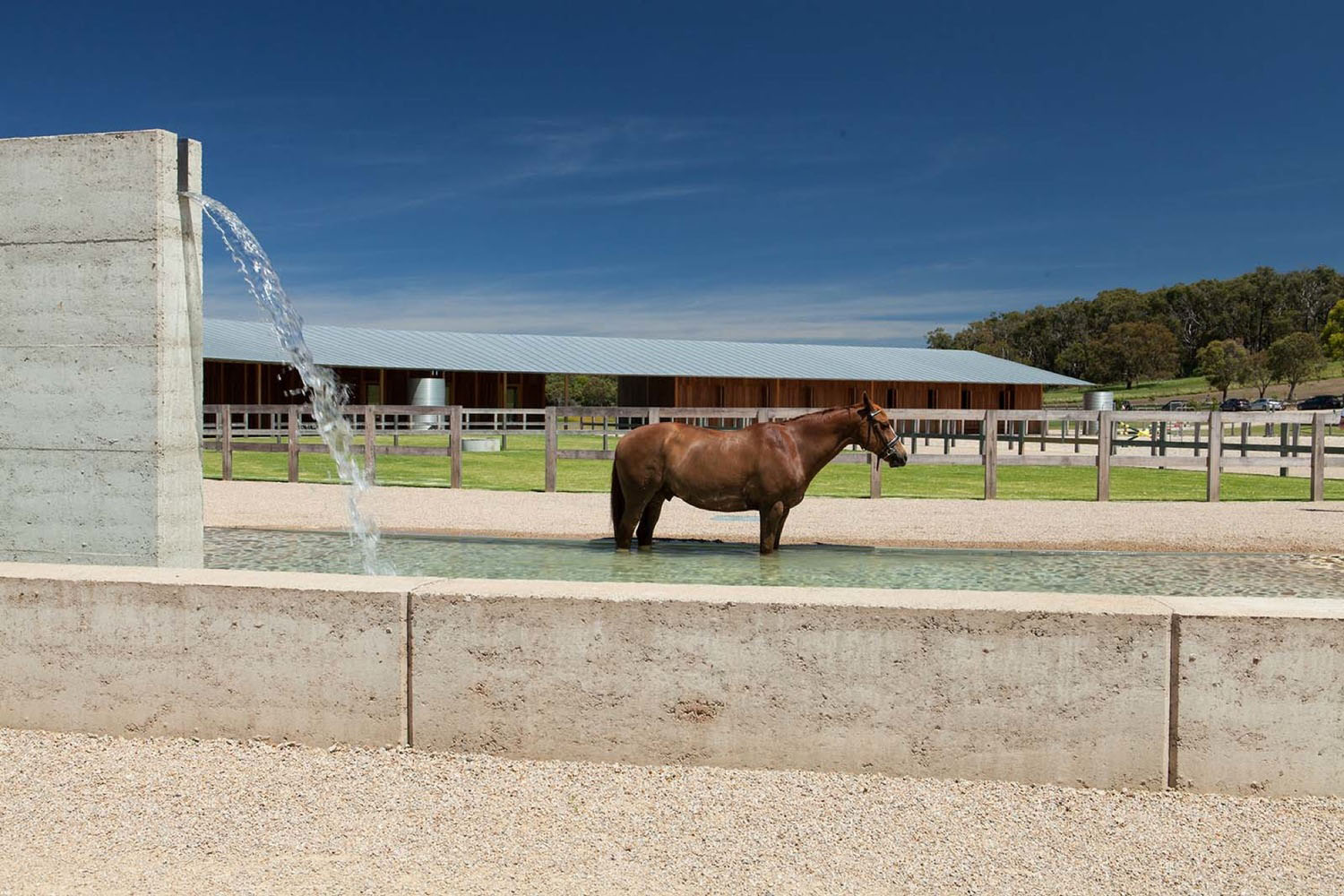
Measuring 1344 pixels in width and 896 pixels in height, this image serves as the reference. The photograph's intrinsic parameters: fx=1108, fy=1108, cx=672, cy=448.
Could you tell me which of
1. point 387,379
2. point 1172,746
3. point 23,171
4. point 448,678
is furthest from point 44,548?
point 387,379

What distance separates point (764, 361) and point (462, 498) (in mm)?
39926

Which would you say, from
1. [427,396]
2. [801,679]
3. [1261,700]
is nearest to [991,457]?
[1261,700]

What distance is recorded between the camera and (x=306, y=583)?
4449 mm

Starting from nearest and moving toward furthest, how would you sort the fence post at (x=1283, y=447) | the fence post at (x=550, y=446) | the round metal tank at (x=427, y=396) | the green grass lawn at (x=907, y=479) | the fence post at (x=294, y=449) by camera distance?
the fence post at (x=550, y=446)
the green grass lawn at (x=907, y=479)
the fence post at (x=294, y=449)
the fence post at (x=1283, y=447)
the round metal tank at (x=427, y=396)

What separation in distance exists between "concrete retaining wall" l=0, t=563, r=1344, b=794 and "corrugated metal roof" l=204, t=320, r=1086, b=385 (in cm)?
3689

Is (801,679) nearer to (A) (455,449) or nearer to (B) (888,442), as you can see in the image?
(B) (888,442)

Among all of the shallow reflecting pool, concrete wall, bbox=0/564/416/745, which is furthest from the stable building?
concrete wall, bbox=0/564/416/745

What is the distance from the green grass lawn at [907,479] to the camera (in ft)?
58.2

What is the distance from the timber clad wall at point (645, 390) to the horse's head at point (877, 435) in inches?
1381

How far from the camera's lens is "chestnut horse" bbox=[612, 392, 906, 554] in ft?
30.0

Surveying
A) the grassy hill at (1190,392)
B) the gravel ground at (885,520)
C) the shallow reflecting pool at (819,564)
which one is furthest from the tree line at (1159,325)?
the shallow reflecting pool at (819,564)

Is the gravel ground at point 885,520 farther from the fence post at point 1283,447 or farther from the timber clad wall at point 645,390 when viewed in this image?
the timber clad wall at point 645,390

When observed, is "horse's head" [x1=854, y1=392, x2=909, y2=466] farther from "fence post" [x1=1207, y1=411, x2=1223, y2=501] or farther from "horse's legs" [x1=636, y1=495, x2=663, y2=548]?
"fence post" [x1=1207, y1=411, x2=1223, y2=501]

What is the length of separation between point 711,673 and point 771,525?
5217 millimetres
